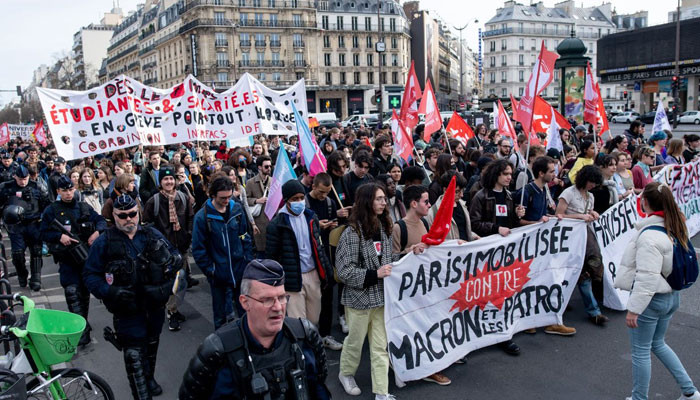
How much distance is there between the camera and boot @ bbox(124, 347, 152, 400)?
153 inches

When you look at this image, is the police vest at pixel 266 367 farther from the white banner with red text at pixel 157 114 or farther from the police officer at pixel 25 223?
the white banner with red text at pixel 157 114

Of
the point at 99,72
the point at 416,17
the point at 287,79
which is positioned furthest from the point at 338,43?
the point at 99,72

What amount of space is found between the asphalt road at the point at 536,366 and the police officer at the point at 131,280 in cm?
78

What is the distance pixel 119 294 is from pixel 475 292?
9.65ft

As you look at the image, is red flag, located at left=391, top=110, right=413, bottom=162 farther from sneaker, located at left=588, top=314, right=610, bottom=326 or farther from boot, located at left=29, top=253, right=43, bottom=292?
boot, located at left=29, top=253, right=43, bottom=292

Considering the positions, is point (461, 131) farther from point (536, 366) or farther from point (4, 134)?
point (4, 134)

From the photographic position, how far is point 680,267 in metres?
3.75

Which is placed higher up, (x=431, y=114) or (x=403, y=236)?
(x=431, y=114)

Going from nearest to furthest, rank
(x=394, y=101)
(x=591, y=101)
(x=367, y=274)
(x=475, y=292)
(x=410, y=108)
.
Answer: (x=367, y=274)
(x=475, y=292)
(x=591, y=101)
(x=410, y=108)
(x=394, y=101)

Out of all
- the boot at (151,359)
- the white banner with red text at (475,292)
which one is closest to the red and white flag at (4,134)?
the boot at (151,359)

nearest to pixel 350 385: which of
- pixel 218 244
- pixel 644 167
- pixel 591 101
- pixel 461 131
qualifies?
pixel 218 244

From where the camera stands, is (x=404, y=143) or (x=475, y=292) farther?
(x=404, y=143)

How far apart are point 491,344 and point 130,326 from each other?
3106 millimetres

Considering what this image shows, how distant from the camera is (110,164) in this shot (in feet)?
30.5
